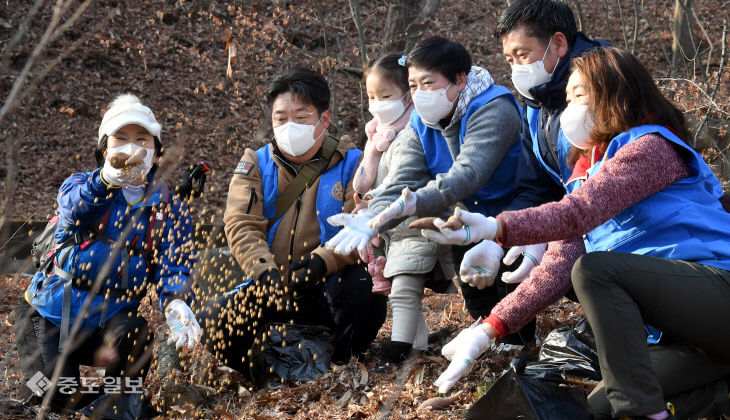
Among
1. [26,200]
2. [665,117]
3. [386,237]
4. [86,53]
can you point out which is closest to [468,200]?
[386,237]

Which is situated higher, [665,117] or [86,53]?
[86,53]

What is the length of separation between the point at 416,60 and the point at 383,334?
Answer: 2031 mm

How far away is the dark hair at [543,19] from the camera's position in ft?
12.2

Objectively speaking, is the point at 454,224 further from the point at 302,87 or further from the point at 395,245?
the point at 302,87

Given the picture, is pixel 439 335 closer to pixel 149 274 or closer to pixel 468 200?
pixel 468 200

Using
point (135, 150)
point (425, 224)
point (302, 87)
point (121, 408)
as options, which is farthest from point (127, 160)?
point (425, 224)

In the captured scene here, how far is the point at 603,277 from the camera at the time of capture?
8.44 ft

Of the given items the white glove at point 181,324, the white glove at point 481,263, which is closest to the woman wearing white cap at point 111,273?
the white glove at point 181,324

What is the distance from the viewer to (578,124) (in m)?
3.02

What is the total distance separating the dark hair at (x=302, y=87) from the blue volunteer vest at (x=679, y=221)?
2294 mm

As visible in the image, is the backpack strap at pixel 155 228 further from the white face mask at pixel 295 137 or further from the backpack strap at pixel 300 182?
the white face mask at pixel 295 137

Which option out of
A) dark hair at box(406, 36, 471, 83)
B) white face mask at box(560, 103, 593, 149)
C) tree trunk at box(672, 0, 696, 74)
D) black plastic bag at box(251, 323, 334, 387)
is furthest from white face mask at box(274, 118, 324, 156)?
tree trunk at box(672, 0, 696, 74)

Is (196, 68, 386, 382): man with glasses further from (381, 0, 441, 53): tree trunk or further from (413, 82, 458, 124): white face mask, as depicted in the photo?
(381, 0, 441, 53): tree trunk

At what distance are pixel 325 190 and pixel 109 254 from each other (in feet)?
4.37
